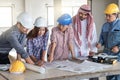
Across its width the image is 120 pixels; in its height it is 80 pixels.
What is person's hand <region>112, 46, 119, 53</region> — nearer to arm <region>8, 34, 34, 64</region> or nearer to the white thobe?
the white thobe

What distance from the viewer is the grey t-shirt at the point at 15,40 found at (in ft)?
8.57

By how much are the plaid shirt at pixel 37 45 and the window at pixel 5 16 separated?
3482mm

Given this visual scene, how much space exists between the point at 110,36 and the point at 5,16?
370 cm

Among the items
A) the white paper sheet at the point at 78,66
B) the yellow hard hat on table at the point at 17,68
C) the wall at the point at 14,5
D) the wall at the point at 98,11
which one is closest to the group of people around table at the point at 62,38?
the white paper sheet at the point at 78,66

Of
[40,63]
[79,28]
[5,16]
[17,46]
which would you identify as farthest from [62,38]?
[5,16]

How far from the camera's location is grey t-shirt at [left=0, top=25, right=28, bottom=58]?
2611mm

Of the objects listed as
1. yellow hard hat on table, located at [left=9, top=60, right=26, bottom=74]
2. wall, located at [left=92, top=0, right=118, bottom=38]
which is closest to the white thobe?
yellow hard hat on table, located at [left=9, top=60, right=26, bottom=74]

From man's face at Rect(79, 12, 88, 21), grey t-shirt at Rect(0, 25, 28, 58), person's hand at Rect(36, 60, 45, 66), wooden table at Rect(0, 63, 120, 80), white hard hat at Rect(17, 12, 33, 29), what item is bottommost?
wooden table at Rect(0, 63, 120, 80)

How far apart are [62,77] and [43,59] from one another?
664 mm

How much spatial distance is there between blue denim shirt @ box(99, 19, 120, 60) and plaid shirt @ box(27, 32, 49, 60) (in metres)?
0.72

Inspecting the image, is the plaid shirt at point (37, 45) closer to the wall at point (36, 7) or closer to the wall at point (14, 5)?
the wall at point (14, 5)

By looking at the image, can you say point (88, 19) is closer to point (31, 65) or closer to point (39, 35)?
point (39, 35)

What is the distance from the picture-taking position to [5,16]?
626 cm

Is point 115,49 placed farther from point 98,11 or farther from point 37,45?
point 98,11
